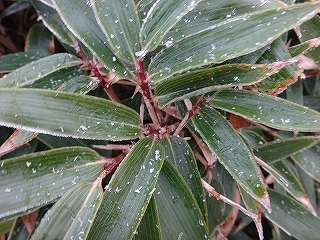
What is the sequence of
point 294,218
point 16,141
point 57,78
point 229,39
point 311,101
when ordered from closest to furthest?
point 229,39 < point 16,141 < point 57,78 < point 294,218 < point 311,101

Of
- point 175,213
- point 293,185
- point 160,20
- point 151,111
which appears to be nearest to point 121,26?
point 160,20

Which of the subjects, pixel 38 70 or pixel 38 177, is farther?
pixel 38 70

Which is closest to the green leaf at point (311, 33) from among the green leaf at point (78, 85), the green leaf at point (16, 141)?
the green leaf at point (78, 85)

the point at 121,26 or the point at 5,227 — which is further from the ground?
the point at 121,26

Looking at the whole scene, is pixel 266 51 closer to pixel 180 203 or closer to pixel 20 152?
pixel 180 203

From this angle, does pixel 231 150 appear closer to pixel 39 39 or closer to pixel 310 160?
pixel 310 160

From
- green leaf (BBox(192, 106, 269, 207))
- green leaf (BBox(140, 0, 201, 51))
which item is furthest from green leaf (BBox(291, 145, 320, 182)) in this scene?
green leaf (BBox(140, 0, 201, 51))

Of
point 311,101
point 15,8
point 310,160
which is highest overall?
point 15,8

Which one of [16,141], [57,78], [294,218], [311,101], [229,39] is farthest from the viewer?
[311,101]

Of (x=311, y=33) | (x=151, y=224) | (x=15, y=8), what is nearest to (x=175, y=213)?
(x=151, y=224)
